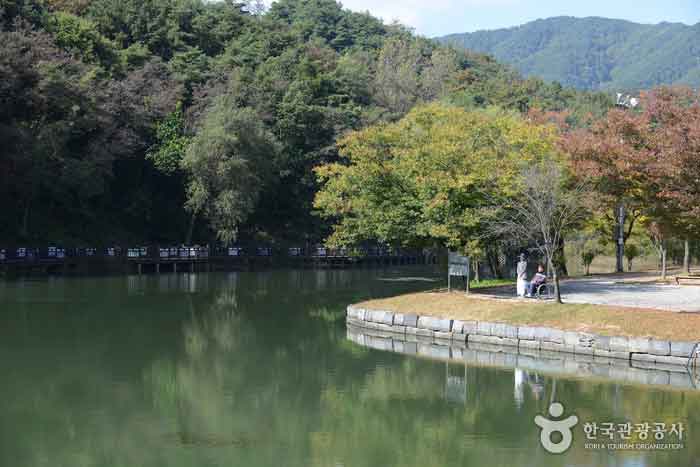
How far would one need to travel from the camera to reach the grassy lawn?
2247 cm

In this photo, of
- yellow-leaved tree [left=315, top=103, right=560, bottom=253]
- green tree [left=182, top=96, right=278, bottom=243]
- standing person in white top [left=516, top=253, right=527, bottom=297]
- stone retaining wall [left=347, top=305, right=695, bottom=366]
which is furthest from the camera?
green tree [left=182, top=96, right=278, bottom=243]

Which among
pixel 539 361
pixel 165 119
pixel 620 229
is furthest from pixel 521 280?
pixel 165 119

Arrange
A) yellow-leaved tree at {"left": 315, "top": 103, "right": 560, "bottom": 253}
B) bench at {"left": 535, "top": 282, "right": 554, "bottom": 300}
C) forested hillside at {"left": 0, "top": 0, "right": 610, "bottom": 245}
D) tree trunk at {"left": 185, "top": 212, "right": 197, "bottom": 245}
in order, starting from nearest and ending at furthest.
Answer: bench at {"left": 535, "top": 282, "right": 554, "bottom": 300}, yellow-leaved tree at {"left": 315, "top": 103, "right": 560, "bottom": 253}, forested hillside at {"left": 0, "top": 0, "right": 610, "bottom": 245}, tree trunk at {"left": 185, "top": 212, "right": 197, "bottom": 245}

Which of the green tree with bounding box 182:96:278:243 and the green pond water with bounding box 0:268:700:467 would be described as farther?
the green tree with bounding box 182:96:278:243

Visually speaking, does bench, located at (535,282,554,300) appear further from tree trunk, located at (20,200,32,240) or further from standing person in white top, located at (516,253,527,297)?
tree trunk, located at (20,200,32,240)

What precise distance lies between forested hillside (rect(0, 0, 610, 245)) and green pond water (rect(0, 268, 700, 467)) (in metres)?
23.7

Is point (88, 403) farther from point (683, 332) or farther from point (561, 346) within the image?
point (683, 332)

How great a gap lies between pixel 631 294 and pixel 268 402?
16.0 meters

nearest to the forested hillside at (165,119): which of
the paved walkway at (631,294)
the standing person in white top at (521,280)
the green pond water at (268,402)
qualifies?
the green pond water at (268,402)

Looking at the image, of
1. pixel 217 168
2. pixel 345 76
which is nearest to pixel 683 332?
pixel 217 168

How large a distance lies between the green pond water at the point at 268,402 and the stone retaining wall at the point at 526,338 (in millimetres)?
1624

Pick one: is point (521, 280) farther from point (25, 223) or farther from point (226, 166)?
point (25, 223)

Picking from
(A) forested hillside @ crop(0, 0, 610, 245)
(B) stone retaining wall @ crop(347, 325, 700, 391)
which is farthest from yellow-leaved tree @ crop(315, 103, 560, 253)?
(A) forested hillside @ crop(0, 0, 610, 245)

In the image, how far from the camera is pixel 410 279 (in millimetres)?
52156
